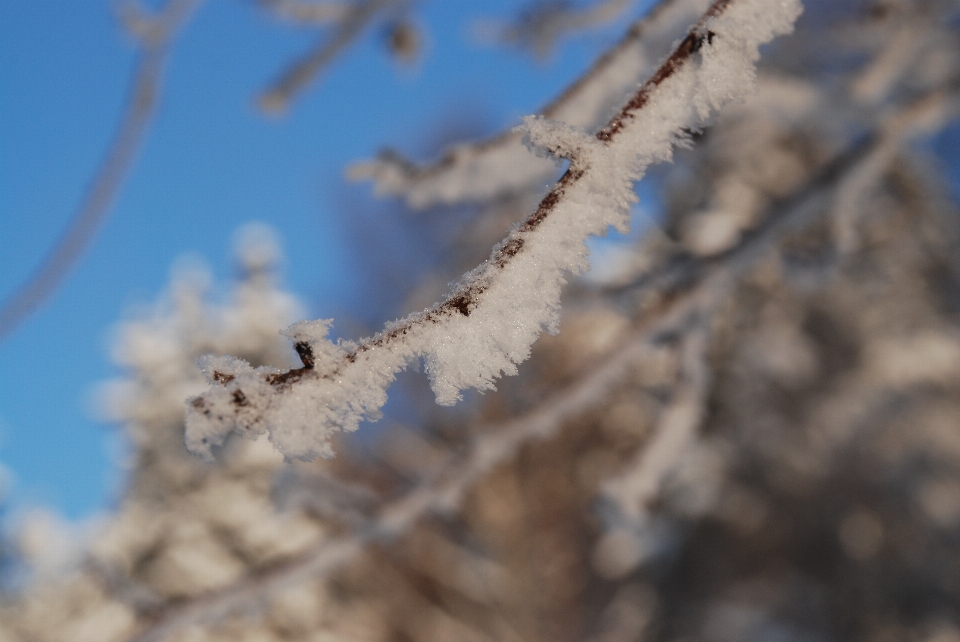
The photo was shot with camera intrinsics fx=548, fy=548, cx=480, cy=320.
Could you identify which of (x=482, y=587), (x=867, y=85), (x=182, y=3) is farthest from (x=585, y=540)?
(x=182, y=3)

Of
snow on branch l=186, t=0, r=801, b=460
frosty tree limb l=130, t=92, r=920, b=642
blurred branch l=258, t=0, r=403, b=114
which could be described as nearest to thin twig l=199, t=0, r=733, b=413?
snow on branch l=186, t=0, r=801, b=460

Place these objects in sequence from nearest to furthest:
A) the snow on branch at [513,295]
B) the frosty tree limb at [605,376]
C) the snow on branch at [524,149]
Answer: the snow on branch at [513,295] → the snow on branch at [524,149] → the frosty tree limb at [605,376]


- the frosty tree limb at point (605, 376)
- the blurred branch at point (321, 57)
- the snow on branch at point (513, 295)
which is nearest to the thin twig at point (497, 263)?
the snow on branch at point (513, 295)

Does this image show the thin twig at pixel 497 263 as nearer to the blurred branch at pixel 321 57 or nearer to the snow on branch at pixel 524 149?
the snow on branch at pixel 524 149

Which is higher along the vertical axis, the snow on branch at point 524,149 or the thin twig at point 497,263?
the snow on branch at point 524,149

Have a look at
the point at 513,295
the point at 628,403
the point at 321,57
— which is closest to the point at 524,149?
the point at 513,295
